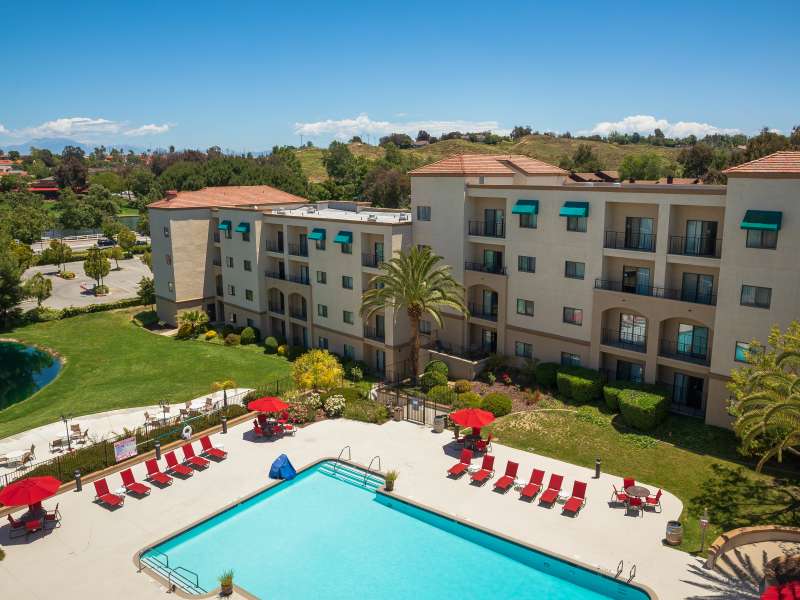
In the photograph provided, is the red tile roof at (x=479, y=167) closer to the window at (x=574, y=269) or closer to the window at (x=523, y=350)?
the window at (x=574, y=269)

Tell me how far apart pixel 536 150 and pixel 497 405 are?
144 m

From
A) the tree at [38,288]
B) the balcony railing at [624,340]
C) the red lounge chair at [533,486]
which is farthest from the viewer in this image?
the tree at [38,288]

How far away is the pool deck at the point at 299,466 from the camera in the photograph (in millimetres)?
21797

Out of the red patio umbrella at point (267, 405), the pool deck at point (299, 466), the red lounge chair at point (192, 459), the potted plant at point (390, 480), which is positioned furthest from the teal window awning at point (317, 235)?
the potted plant at point (390, 480)

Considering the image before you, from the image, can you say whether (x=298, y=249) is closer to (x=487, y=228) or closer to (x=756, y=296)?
(x=487, y=228)

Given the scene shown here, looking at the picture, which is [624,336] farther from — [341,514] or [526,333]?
[341,514]

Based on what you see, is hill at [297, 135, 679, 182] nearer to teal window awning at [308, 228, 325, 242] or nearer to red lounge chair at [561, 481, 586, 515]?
teal window awning at [308, 228, 325, 242]

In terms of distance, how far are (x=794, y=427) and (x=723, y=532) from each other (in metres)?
5.05

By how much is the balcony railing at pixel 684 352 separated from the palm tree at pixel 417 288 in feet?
40.0

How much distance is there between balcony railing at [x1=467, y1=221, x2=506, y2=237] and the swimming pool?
2169cm

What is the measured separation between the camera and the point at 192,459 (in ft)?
99.8

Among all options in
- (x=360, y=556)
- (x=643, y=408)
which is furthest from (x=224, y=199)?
(x=360, y=556)

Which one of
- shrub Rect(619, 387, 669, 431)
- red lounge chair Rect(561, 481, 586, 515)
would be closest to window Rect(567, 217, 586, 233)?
shrub Rect(619, 387, 669, 431)

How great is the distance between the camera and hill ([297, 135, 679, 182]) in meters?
160
